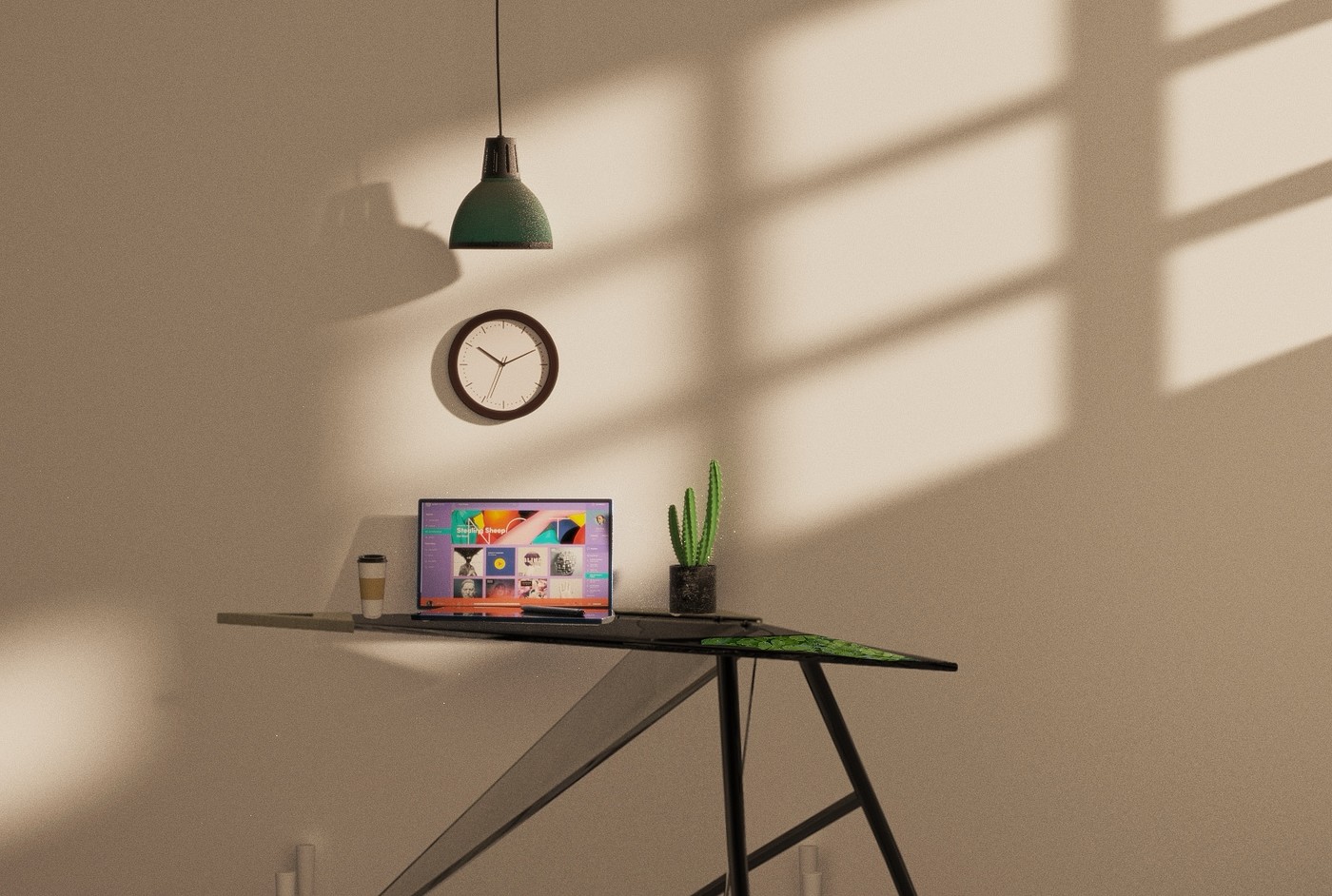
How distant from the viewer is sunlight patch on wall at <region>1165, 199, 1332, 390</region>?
3260mm

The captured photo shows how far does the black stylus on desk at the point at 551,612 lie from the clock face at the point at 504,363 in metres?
0.54

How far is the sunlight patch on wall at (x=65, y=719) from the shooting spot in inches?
128

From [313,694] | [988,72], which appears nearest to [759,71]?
[988,72]

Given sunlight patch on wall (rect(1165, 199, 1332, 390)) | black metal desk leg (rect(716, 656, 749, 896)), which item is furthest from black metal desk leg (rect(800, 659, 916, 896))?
sunlight patch on wall (rect(1165, 199, 1332, 390))

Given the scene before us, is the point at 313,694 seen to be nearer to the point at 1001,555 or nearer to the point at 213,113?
the point at 213,113

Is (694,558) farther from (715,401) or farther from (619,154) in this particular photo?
(619,154)

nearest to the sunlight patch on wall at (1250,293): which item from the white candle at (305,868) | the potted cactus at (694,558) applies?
the potted cactus at (694,558)

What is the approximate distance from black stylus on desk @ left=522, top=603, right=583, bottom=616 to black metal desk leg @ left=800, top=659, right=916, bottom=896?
2.36 feet

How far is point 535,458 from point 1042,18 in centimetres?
170

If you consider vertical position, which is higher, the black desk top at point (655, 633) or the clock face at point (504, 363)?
the clock face at point (504, 363)

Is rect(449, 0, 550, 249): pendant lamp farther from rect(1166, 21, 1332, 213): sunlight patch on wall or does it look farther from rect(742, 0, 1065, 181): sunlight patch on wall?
rect(1166, 21, 1332, 213): sunlight patch on wall

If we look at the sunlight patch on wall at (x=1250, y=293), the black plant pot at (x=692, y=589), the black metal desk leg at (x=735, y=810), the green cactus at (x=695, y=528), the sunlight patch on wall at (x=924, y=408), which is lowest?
the black metal desk leg at (x=735, y=810)

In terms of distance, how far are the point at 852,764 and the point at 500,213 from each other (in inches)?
58.1

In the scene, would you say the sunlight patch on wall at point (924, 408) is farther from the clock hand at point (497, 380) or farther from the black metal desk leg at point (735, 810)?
the black metal desk leg at point (735, 810)
